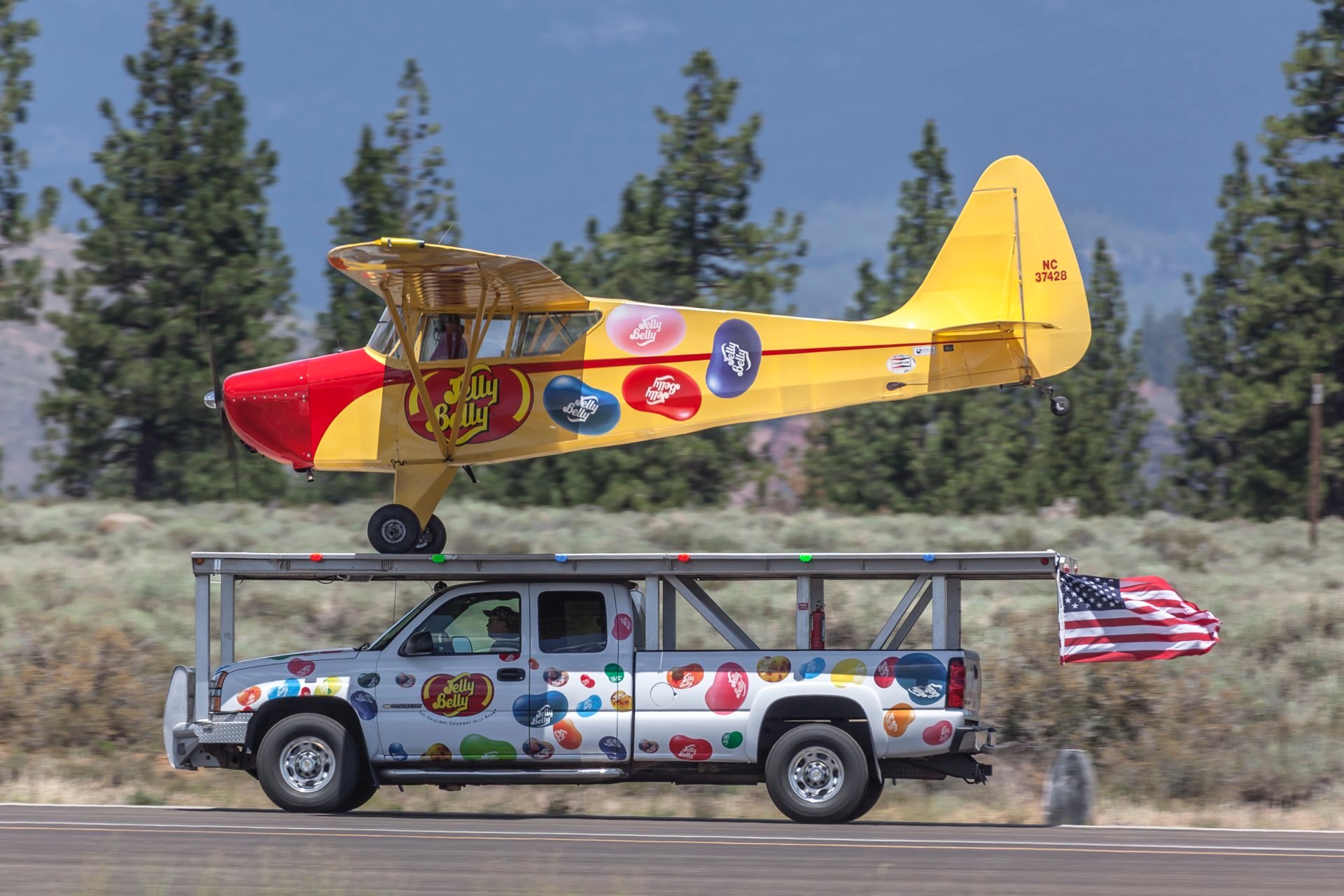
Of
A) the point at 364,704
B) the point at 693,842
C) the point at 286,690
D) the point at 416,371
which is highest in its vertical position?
the point at 416,371

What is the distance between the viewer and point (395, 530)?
14.2 metres

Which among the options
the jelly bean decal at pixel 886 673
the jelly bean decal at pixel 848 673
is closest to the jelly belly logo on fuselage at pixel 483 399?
the jelly bean decal at pixel 848 673

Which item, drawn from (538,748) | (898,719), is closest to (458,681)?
(538,748)

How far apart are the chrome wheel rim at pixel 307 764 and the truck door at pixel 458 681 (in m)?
0.42

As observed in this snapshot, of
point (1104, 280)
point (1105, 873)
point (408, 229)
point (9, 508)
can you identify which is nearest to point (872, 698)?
point (1105, 873)

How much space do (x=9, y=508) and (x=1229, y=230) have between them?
30.1 meters

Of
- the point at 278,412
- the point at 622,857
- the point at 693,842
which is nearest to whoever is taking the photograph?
the point at 622,857

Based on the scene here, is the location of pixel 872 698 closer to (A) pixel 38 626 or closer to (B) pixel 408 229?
(A) pixel 38 626

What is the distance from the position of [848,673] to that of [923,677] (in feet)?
1.87

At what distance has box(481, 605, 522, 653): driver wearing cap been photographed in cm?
1262

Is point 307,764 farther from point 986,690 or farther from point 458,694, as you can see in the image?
point 986,690

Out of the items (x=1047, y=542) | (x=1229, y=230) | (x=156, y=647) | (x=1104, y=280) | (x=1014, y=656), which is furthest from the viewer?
(x=1104, y=280)

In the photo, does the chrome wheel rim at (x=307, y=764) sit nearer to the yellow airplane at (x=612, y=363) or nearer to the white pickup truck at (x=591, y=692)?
the white pickup truck at (x=591, y=692)

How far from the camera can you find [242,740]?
1267cm
